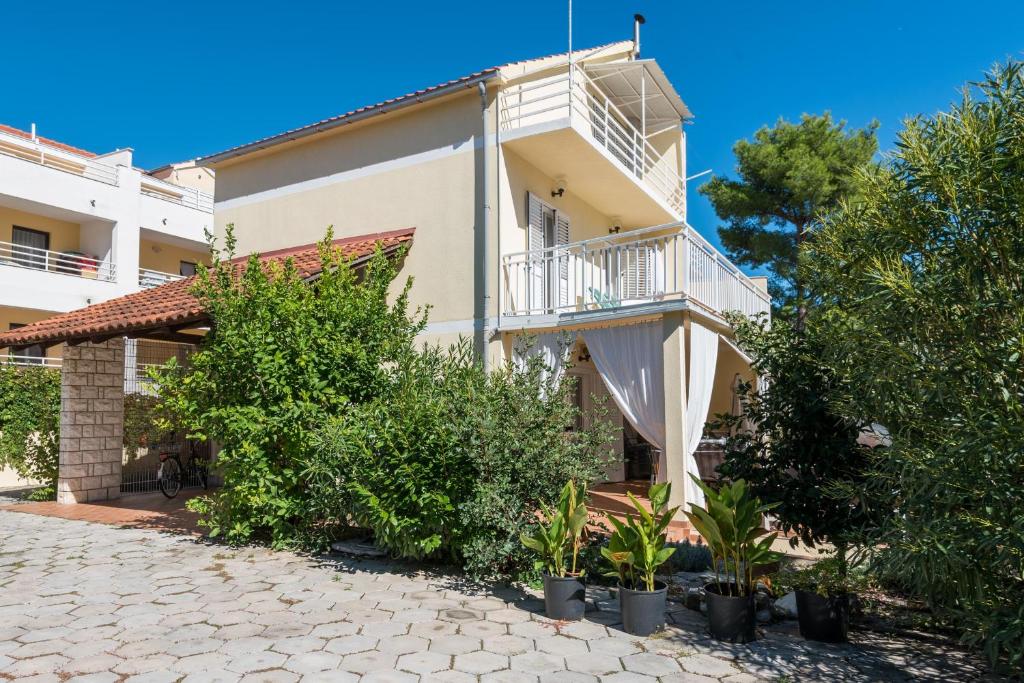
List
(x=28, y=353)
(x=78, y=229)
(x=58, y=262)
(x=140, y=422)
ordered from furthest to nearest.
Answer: (x=78, y=229), (x=58, y=262), (x=28, y=353), (x=140, y=422)

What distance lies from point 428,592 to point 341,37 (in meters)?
15.6

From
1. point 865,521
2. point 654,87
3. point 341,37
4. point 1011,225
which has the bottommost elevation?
point 865,521

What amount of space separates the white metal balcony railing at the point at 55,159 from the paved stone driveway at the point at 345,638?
1762cm

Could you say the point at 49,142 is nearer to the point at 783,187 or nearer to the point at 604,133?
the point at 604,133

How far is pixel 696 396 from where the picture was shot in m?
9.65

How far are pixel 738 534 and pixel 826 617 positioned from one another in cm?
85

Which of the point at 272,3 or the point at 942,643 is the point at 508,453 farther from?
the point at 272,3

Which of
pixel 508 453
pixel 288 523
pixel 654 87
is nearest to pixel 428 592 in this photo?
pixel 508 453

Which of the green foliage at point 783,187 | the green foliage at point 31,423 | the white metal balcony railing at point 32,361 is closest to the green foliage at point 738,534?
the green foliage at point 31,423

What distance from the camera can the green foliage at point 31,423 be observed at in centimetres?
1226

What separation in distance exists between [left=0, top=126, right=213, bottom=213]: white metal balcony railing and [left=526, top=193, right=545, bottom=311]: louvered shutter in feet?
51.1

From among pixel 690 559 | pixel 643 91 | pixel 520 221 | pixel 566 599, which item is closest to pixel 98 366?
pixel 520 221

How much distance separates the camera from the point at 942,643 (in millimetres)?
5008

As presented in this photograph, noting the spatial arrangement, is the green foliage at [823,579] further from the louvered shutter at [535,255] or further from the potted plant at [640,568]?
the louvered shutter at [535,255]
